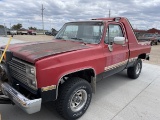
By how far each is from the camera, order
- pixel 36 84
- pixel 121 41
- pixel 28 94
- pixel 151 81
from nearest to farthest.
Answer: pixel 36 84 → pixel 28 94 → pixel 121 41 → pixel 151 81

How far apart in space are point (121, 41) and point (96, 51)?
66 cm

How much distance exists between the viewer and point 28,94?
9.62ft

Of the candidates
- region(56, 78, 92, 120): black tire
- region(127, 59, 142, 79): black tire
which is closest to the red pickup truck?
region(56, 78, 92, 120): black tire

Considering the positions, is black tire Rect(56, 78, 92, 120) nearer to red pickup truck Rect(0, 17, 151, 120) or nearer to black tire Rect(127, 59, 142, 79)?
red pickup truck Rect(0, 17, 151, 120)

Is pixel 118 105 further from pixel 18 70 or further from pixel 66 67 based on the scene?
pixel 18 70

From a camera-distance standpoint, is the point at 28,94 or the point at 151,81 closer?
the point at 28,94

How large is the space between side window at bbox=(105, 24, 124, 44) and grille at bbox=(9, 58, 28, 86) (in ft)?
6.47

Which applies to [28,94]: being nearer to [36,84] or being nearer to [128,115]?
[36,84]

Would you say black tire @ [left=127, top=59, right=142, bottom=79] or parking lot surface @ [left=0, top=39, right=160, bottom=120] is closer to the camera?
parking lot surface @ [left=0, top=39, right=160, bottom=120]

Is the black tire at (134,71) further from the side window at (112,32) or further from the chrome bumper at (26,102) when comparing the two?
the chrome bumper at (26,102)

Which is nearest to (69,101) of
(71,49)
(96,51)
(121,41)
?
(71,49)

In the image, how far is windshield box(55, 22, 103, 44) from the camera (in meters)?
3.79

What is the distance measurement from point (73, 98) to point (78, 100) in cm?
16

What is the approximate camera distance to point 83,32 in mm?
4051
